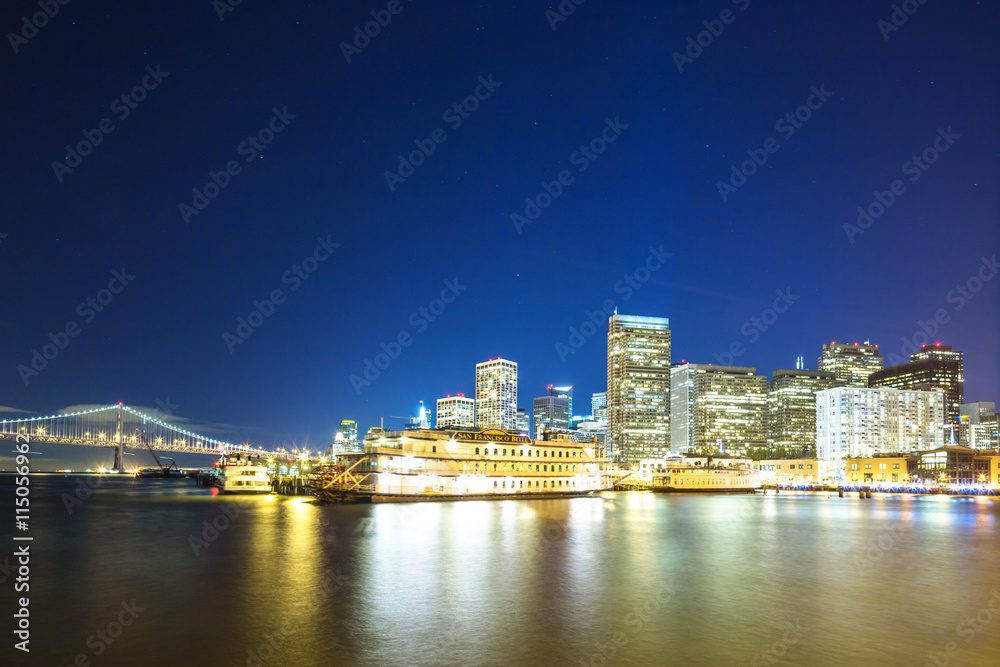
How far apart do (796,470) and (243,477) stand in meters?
146

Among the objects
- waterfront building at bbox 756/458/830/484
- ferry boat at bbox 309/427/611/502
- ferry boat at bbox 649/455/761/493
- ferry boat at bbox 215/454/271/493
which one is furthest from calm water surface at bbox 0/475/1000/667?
waterfront building at bbox 756/458/830/484

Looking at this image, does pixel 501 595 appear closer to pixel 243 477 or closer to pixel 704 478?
pixel 243 477

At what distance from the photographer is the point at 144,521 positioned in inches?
2344

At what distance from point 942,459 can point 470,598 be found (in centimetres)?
16607

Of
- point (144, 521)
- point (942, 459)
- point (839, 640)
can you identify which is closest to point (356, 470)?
point (144, 521)

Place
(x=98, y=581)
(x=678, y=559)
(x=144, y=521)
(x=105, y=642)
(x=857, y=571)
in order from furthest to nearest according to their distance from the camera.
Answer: (x=144, y=521)
(x=678, y=559)
(x=857, y=571)
(x=98, y=581)
(x=105, y=642)

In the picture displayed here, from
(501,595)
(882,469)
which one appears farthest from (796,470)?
(501,595)

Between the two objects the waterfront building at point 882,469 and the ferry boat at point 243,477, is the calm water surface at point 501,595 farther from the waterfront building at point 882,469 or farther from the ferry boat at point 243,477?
the waterfront building at point 882,469

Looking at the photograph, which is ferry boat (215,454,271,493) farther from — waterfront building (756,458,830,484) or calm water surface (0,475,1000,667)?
waterfront building (756,458,830,484)

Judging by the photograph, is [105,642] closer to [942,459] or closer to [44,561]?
[44,561]

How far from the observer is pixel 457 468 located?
3305 inches

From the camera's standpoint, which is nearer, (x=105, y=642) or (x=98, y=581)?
(x=105, y=642)

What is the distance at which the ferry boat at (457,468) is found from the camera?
7788cm

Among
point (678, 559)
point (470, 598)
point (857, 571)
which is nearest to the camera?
point (470, 598)
